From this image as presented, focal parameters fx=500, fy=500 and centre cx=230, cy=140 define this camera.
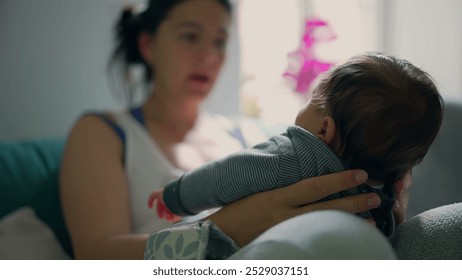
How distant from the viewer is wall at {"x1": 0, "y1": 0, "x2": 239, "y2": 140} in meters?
1.59

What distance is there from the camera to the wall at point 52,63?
1592 millimetres

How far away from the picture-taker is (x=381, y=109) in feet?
1.83

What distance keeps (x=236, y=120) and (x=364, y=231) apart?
872 millimetres

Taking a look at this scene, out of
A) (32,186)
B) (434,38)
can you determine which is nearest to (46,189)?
(32,186)

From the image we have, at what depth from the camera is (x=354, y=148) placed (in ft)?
1.93

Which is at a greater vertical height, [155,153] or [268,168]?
[268,168]

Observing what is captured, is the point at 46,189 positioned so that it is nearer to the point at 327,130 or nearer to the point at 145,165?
the point at 145,165

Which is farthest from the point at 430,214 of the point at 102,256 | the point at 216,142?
the point at 216,142

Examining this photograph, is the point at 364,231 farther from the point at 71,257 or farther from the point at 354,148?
the point at 71,257

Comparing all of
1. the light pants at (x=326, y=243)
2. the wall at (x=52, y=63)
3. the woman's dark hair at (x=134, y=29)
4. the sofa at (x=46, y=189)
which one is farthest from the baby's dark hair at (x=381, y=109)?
the wall at (x=52, y=63)

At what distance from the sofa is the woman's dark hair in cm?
26

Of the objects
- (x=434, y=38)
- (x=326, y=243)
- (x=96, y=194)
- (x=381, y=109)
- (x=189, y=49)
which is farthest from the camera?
(x=434, y=38)

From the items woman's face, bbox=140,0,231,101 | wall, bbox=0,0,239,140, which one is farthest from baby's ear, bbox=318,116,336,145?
wall, bbox=0,0,239,140

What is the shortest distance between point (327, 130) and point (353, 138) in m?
0.03
